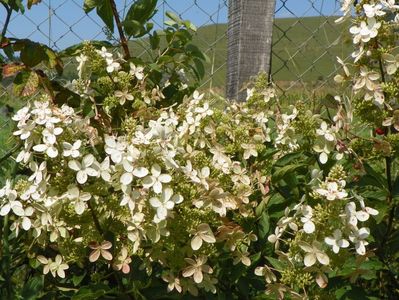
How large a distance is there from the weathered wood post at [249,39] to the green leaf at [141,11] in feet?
2.09

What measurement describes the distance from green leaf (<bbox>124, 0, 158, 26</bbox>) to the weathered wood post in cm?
64

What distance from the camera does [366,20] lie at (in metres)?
1.46

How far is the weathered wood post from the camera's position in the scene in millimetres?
2381

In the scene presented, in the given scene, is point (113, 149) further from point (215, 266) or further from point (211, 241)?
point (215, 266)

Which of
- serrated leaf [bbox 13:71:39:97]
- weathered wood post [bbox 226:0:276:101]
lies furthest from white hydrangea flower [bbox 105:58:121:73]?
weathered wood post [bbox 226:0:276:101]

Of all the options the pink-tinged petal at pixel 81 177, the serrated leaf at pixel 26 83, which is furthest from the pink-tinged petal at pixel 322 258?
the serrated leaf at pixel 26 83

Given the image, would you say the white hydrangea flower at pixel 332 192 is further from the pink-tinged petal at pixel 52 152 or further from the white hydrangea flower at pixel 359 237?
the pink-tinged petal at pixel 52 152

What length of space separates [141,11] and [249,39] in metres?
0.68

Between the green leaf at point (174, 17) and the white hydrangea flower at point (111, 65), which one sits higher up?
the green leaf at point (174, 17)

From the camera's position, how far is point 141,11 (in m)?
→ 1.79

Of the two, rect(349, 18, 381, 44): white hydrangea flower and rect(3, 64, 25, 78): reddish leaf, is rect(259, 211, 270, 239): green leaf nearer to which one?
rect(349, 18, 381, 44): white hydrangea flower

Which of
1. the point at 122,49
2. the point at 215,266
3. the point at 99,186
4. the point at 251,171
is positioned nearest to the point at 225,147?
the point at 251,171

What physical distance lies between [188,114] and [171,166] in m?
0.34

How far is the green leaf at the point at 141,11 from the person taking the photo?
1786 millimetres
